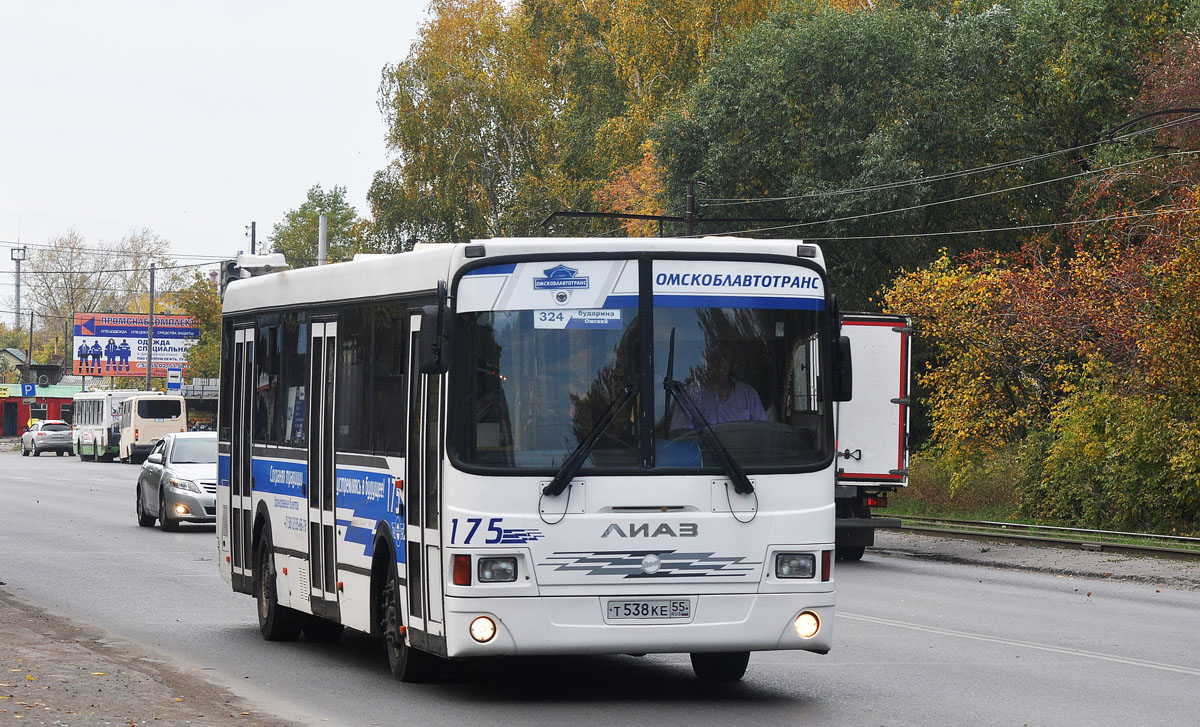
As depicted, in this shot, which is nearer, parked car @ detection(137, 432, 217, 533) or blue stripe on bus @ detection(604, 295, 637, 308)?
blue stripe on bus @ detection(604, 295, 637, 308)

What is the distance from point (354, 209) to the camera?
162250 millimetres

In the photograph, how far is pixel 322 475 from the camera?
40.9 feet

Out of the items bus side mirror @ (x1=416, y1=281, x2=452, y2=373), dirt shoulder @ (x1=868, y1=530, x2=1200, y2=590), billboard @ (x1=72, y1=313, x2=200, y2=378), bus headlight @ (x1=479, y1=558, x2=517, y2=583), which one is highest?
billboard @ (x1=72, y1=313, x2=200, y2=378)

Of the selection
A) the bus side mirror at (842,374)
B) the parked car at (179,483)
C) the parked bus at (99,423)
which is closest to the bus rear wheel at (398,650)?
the bus side mirror at (842,374)

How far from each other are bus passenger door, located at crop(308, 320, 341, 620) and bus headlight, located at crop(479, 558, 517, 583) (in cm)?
255

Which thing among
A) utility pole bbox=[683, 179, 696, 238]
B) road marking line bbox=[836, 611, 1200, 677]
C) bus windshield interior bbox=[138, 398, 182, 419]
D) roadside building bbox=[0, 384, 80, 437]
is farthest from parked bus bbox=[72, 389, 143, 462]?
road marking line bbox=[836, 611, 1200, 677]

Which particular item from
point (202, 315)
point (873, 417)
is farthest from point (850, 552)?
point (202, 315)

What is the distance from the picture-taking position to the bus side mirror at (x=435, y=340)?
1014 cm

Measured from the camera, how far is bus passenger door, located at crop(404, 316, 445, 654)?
33.7ft

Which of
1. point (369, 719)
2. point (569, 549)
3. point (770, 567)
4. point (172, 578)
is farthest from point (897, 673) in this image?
point (172, 578)

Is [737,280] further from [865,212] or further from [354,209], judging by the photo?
[354,209]

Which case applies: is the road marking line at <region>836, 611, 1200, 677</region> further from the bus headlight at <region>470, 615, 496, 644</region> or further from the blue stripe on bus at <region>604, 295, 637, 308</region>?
the bus headlight at <region>470, 615, 496, 644</region>

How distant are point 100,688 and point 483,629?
2265 mm

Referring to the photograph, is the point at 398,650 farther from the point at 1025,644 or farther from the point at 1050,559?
the point at 1050,559
